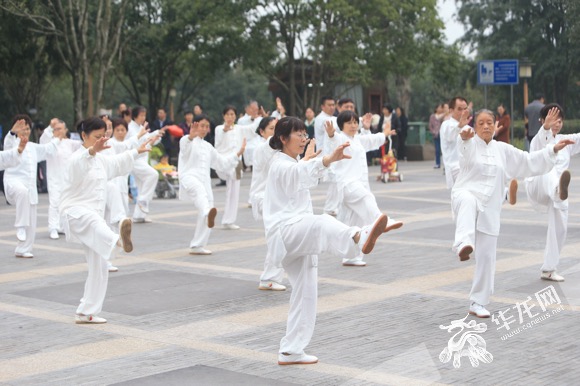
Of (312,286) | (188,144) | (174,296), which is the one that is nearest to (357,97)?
(188,144)

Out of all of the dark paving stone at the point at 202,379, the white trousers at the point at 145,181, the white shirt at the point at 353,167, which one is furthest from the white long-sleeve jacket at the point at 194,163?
the dark paving stone at the point at 202,379

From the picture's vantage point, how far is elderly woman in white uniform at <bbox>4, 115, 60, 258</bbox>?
12.8m

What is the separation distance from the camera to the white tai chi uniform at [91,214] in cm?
849

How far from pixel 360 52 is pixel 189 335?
79.0ft

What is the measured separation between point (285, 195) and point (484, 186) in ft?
7.24

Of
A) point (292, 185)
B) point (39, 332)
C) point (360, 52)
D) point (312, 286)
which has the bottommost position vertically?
point (39, 332)

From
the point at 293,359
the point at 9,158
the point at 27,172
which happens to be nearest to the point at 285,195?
the point at 293,359

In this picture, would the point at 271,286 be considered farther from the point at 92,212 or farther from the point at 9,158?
the point at 9,158

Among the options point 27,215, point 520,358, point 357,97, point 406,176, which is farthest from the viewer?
point 357,97

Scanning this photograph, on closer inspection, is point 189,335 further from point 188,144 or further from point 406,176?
point 406,176

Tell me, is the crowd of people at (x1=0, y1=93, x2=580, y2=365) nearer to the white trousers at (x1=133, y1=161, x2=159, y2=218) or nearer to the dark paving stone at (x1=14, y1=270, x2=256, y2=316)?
the dark paving stone at (x1=14, y1=270, x2=256, y2=316)

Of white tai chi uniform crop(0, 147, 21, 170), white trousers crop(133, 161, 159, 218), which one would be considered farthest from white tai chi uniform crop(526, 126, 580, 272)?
white trousers crop(133, 161, 159, 218)

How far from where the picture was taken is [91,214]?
873cm

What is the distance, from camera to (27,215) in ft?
42.4
